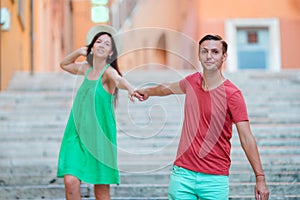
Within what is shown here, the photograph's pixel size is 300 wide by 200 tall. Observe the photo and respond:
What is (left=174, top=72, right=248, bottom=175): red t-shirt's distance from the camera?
263 centimetres

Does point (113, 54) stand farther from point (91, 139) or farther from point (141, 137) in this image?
point (141, 137)

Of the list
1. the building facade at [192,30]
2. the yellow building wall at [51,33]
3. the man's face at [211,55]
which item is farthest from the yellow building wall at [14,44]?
the man's face at [211,55]

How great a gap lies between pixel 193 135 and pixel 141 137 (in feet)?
9.07

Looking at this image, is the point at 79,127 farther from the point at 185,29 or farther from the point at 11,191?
the point at 185,29

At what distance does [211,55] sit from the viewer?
8.85 feet

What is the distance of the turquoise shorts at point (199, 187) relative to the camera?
2.59 m

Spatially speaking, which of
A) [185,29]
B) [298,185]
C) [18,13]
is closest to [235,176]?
[298,185]

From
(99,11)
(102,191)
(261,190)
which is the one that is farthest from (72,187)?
(99,11)

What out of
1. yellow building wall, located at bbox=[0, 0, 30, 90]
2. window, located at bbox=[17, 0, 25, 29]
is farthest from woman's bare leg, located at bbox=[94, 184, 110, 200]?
window, located at bbox=[17, 0, 25, 29]

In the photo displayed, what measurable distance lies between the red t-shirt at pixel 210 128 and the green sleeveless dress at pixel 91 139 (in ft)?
2.18

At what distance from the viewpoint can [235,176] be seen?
4.52 meters

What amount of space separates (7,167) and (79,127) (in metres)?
2.01

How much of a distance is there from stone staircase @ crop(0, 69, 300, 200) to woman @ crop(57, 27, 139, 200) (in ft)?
0.77

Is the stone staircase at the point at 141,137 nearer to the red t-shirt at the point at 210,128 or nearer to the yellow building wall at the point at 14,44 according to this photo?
the yellow building wall at the point at 14,44
